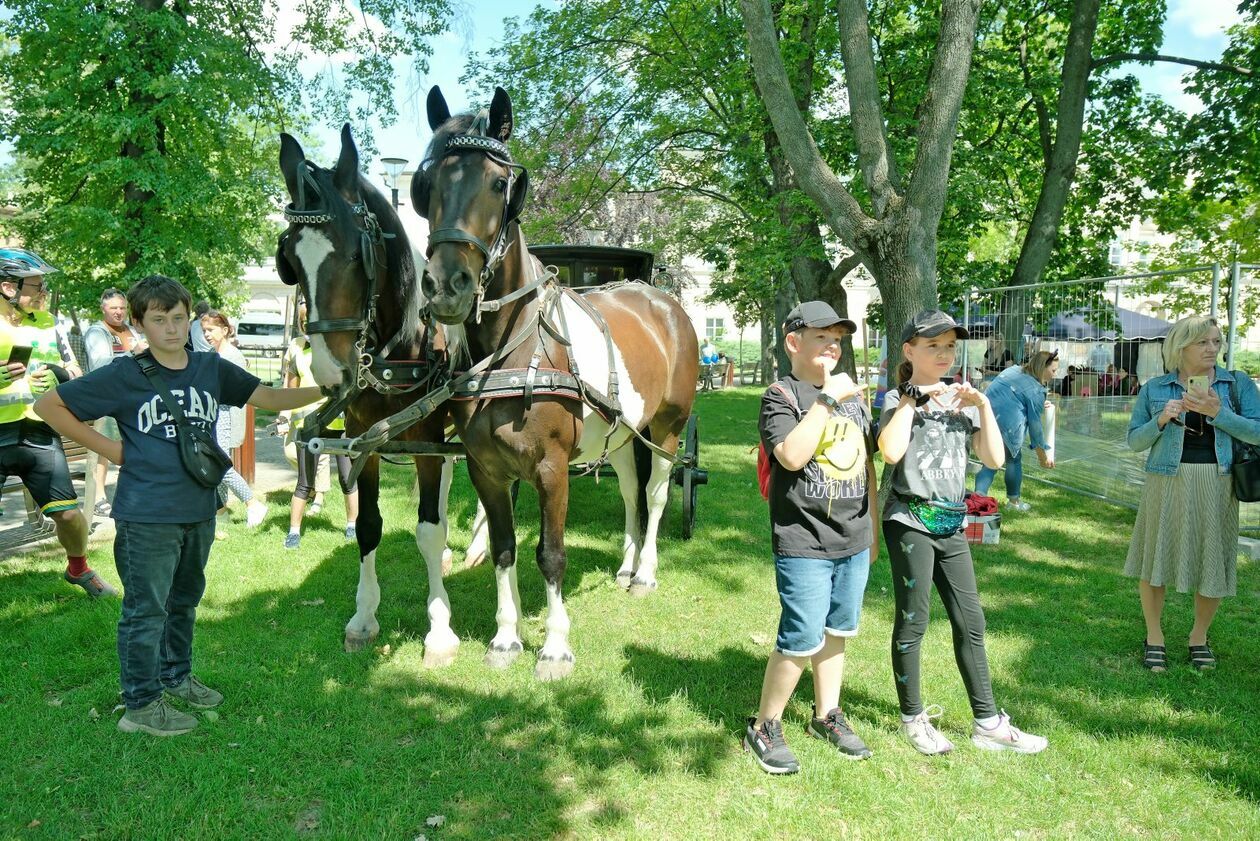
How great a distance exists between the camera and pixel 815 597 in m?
3.20

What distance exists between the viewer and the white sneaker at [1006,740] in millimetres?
3496

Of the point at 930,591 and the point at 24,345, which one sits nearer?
the point at 930,591

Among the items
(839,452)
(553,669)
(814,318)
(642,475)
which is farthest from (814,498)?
(642,475)

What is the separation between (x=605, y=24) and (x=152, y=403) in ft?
48.7

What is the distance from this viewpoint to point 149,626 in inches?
138

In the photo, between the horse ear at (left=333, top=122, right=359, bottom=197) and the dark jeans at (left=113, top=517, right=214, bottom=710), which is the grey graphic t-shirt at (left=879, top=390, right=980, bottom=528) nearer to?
the horse ear at (left=333, top=122, right=359, bottom=197)

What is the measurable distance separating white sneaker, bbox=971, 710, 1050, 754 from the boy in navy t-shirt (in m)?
3.51

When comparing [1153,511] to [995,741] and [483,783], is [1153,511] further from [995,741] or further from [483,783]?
[483,783]

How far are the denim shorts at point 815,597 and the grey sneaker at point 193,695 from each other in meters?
2.69

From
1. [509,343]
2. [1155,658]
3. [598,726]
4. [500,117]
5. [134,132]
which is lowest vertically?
[598,726]

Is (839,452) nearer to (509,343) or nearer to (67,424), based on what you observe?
(509,343)

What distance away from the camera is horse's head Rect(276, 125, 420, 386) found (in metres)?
3.67

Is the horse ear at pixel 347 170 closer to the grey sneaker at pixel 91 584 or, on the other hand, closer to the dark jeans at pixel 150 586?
the dark jeans at pixel 150 586

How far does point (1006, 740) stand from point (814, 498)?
1.44 metres
